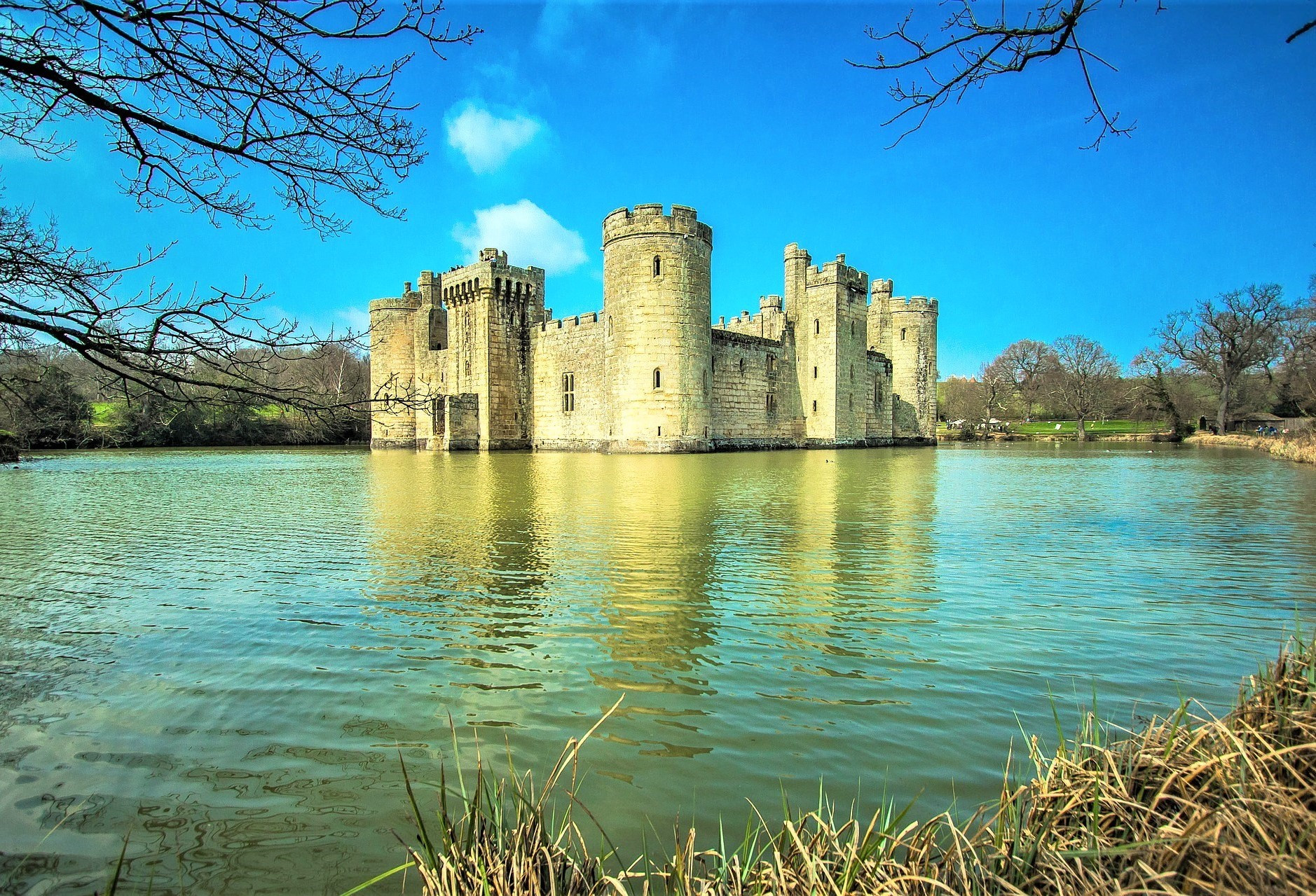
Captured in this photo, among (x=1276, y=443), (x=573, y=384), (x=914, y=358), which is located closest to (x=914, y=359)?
(x=914, y=358)

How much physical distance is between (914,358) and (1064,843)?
44.7m

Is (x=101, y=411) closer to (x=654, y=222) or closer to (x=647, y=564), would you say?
(x=654, y=222)

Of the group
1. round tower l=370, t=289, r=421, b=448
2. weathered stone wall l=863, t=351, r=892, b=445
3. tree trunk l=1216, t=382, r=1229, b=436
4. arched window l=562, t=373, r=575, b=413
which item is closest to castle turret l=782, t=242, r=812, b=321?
weathered stone wall l=863, t=351, r=892, b=445

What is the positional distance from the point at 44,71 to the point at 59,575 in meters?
5.47

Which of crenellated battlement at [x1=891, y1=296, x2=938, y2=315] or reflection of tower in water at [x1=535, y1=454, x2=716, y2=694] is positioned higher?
crenellated battlement at [x1=891, y1=296, x2=938, y2=315]

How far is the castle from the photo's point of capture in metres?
28.1

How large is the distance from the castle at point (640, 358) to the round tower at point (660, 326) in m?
0.06

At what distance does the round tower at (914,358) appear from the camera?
43.1 metres

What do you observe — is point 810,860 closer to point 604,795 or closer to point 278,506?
point 604,795

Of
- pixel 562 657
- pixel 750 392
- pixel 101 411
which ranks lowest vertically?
pixel 562 657

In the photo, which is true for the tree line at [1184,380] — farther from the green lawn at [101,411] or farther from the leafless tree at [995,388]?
the green lawn at [101,411]

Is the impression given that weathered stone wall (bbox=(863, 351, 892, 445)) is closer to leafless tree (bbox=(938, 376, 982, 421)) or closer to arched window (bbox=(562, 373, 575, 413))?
arched window (bbox=(562, 373, 575, 413))

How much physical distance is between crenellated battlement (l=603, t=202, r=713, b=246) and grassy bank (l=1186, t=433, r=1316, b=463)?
840 inches

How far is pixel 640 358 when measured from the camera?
28.1 meters
